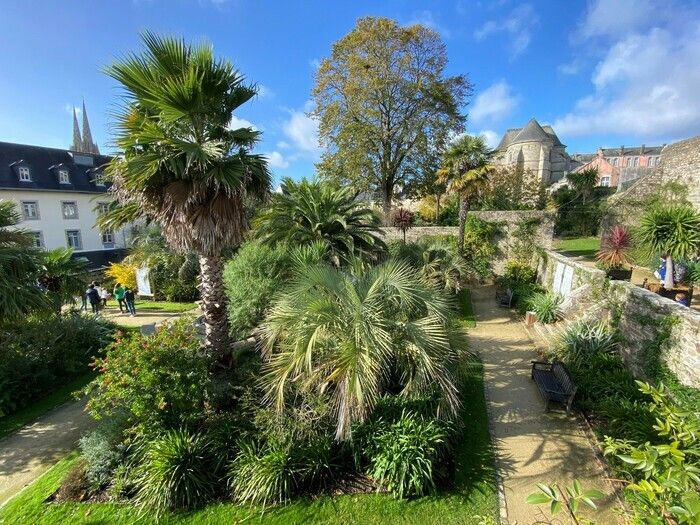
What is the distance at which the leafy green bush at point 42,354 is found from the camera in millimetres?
8148

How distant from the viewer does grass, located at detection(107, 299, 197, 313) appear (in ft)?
55.8

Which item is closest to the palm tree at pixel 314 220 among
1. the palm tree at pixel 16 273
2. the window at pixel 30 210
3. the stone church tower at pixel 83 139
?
the palm tree at pixel 16 273

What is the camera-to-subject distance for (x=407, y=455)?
5.14m

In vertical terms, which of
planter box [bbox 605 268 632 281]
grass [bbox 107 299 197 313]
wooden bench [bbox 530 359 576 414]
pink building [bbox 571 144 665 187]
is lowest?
grass [bbox 107 299 197 313]

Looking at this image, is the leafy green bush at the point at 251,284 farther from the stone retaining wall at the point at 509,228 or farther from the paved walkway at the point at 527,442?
the stone retaining wall at the point at 509,228

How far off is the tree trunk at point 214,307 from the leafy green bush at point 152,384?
1105 millimetres

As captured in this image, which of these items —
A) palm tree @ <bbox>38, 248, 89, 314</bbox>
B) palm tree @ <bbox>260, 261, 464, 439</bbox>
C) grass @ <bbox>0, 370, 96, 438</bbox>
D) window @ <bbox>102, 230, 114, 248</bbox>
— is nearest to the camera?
palm tree @ <bbox>260, 261, 464, 439</bbox>

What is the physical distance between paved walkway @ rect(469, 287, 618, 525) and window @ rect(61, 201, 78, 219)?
1330 inches

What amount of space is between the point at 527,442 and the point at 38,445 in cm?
982

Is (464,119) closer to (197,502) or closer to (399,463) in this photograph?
(399,463)

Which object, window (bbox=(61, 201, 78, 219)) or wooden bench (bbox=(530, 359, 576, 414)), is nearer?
wooden bench (bbox=(530, 359, 576, 414))

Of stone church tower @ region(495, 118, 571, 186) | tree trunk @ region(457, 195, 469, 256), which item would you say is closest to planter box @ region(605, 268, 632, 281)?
tree trunk @ region(457, 195, 469, 256)

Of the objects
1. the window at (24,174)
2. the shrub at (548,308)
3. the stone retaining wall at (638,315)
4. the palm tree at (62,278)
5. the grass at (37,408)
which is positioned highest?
the window at (24,174)

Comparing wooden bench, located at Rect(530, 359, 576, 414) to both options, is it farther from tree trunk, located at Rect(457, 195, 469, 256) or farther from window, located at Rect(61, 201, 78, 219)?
window, located at Rect(61, 201, 78, 219)
